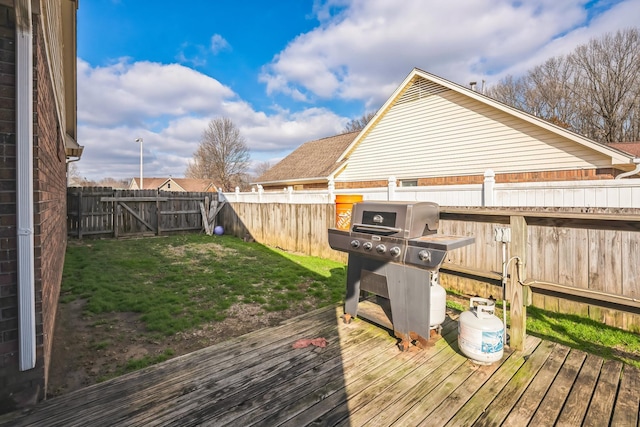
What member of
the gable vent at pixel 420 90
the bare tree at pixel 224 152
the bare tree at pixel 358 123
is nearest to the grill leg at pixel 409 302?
the gable vent at pixel 420 90

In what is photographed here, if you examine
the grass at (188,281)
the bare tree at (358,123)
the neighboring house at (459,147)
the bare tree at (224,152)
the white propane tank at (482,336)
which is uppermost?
the bare tree at (358,123)

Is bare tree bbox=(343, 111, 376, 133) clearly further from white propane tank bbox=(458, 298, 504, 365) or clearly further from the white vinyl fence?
white propane tank bbox=(458, 298, 504, 365)

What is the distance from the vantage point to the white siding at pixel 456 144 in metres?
7.81

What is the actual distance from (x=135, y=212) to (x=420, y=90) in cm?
1082

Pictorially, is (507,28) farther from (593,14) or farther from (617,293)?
(617,293)

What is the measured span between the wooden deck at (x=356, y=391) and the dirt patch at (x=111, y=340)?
61 centimetres

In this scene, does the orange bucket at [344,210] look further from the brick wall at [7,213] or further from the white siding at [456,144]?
the white siding at [456,144]

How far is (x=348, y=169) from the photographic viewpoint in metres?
12.9

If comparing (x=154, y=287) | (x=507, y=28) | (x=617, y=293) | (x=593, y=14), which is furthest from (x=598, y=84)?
(x=154, y=287)

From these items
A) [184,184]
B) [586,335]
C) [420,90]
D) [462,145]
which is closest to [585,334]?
[586,335]

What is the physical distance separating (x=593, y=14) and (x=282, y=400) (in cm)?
2628

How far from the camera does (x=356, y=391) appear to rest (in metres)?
2.13

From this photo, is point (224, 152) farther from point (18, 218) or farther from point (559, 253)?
point (18, 218)

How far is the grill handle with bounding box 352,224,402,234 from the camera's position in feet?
8.86
